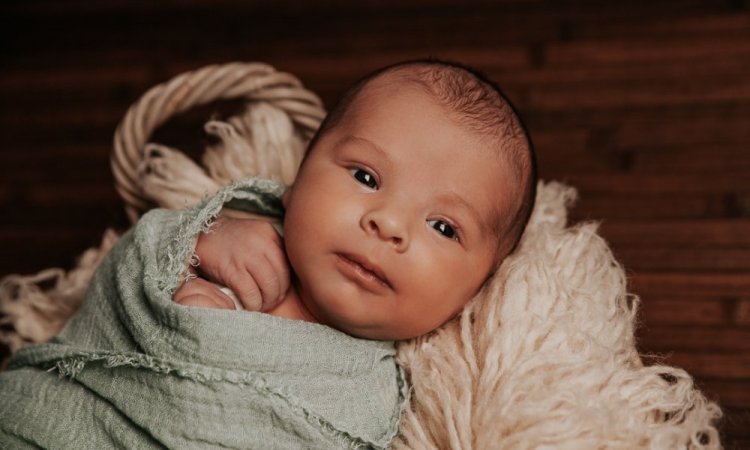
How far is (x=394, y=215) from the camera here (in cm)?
86

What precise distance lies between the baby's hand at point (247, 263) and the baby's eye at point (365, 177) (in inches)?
5.7

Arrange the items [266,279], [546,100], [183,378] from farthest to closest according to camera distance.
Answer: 1. [546,100]
2. [266,279]
3. [183,378]

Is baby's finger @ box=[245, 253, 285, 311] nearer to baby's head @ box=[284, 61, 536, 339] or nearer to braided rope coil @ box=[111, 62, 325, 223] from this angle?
baby's head @ box=[284, 61, 536, 339]

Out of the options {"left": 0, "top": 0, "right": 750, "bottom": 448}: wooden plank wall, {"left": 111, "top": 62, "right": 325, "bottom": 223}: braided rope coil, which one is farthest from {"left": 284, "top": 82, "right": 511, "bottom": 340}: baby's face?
{"left": 0, "top": 0, "right": 750, "bottom": 448}: wooden plank wall

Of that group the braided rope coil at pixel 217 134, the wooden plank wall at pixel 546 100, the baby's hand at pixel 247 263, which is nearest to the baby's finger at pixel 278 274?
the baby's hand at pixel 247 263

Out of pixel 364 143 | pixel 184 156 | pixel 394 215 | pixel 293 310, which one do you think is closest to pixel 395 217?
pixel 394 215

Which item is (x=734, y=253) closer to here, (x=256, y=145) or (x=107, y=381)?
(x=256, y=145)

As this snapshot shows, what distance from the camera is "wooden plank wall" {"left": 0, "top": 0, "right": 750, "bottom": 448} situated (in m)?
1.33

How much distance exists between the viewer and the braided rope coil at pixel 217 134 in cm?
113

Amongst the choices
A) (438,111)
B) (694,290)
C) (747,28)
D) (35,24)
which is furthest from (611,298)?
(35,24)

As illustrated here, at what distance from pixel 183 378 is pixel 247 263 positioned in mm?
166

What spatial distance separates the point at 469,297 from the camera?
970 millimetres

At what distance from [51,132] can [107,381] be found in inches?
39.7

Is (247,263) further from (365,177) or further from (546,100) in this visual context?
(546,100)
